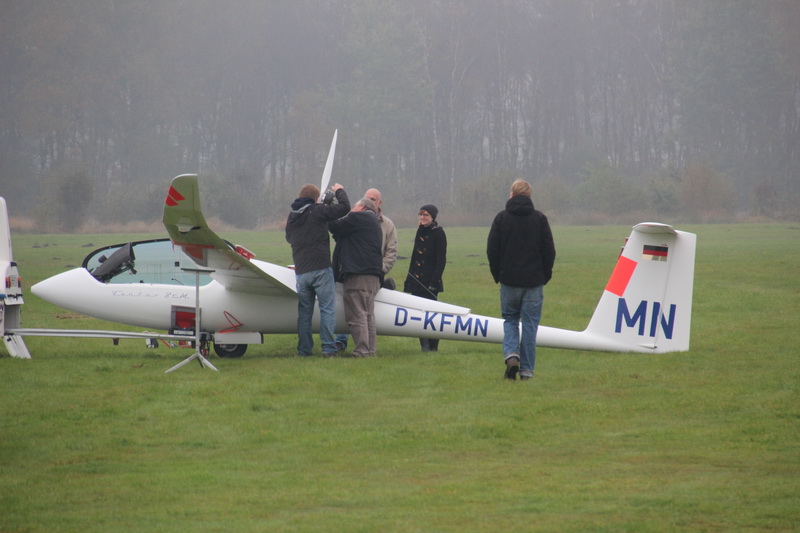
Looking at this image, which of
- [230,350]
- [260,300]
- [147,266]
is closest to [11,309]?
[147,266]

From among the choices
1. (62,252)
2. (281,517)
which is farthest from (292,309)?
(62,252)

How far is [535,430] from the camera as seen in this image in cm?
734

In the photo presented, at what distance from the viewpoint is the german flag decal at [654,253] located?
9.91 metres

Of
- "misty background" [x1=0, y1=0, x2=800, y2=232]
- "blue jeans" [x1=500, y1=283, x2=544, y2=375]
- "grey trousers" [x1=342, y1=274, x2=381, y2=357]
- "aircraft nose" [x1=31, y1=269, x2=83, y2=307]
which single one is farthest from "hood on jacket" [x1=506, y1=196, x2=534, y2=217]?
"misty background" [x1=0, y1=0, x2=800, y2=232]

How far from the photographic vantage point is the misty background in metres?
76.9

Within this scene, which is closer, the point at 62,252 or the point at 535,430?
the point at 535,430

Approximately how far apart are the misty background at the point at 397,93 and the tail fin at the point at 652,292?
5780cm

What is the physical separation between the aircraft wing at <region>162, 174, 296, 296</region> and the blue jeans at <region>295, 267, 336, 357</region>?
19 cm

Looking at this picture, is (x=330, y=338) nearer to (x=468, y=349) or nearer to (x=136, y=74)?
(x=468, y=349)

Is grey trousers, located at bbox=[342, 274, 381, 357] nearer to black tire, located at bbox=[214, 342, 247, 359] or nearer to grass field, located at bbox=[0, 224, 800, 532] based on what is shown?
grass field, located at bbox=[0, 224, 800, 532]

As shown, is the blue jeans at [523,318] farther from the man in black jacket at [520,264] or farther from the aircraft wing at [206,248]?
the aircraft wing at [206,248]

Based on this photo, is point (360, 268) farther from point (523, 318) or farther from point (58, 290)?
point (58, 290)

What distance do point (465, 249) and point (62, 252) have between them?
14089mm

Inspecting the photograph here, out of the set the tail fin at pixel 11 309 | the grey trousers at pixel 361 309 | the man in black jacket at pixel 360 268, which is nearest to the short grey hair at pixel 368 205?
the man in black jacket at pixel 360 268
